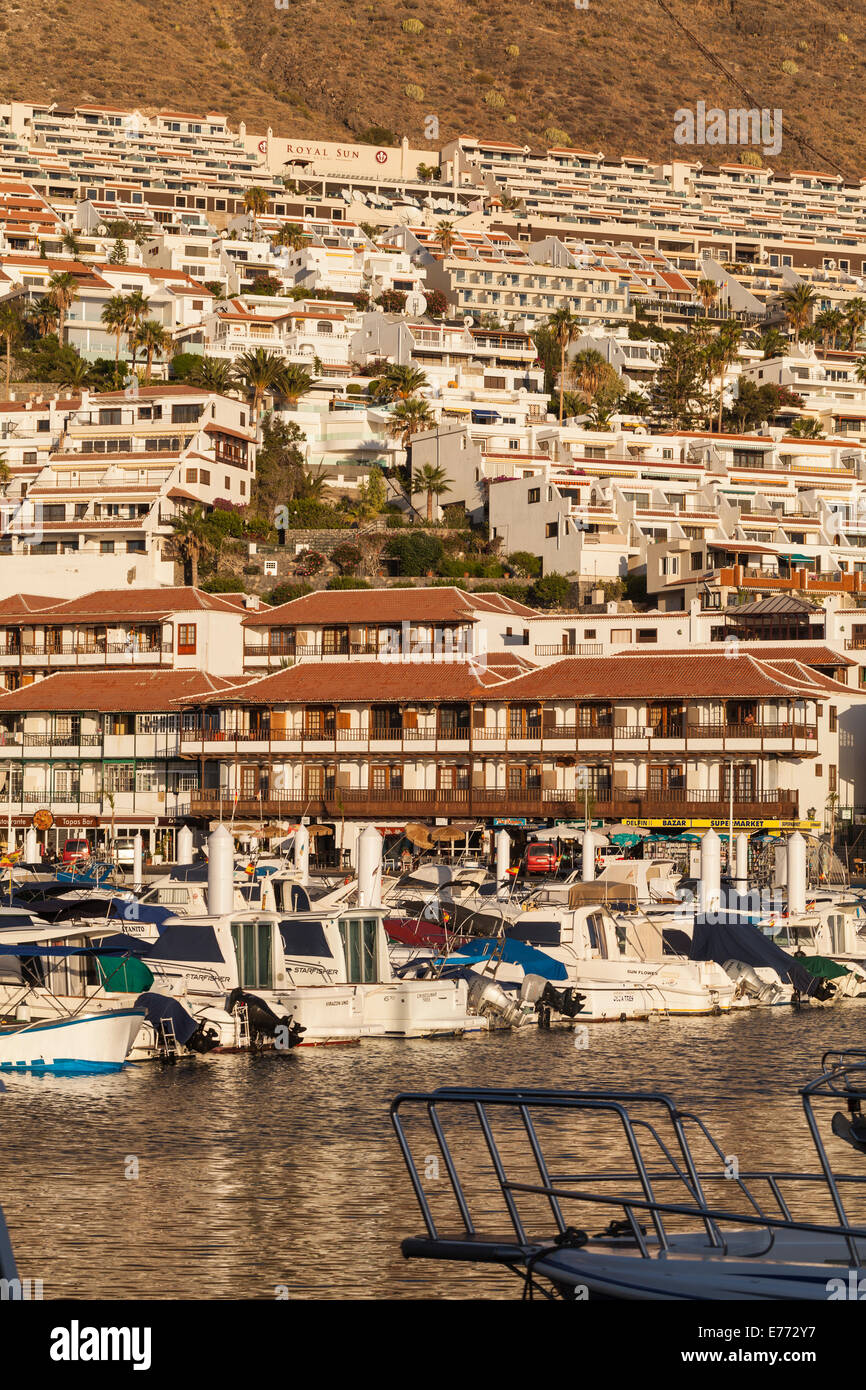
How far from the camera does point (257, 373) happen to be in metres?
140

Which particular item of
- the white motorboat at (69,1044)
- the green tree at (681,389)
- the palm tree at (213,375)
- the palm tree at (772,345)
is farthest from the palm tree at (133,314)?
the white motorboat at (69,1044)

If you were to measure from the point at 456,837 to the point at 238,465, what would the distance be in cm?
5702

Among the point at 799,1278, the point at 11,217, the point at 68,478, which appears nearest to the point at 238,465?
the point at 68,478

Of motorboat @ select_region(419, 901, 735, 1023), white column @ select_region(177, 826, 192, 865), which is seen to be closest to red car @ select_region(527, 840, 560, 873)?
white column @ select_region(177, 826, 192, 865)

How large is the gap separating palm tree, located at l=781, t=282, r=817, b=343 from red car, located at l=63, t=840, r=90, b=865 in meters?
113

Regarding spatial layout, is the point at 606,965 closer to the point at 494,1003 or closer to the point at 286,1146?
the point at 494,1003

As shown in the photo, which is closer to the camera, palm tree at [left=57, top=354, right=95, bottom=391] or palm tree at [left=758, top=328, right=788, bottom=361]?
palm tree at [left=57, top=354, right=95, bottom=391]

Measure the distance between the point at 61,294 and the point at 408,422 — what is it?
3330cm

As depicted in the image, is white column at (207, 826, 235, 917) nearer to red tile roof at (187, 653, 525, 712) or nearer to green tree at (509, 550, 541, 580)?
red tile roof at (187, 653, 525, 712)

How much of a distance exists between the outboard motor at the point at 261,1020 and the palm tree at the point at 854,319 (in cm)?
15001

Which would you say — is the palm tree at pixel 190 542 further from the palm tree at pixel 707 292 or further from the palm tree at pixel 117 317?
the palm tree at pixel 707 292

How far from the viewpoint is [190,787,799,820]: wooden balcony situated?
3319 inches

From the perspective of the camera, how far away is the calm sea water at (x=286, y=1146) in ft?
74.9

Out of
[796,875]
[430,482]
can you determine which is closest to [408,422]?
[430,482]
